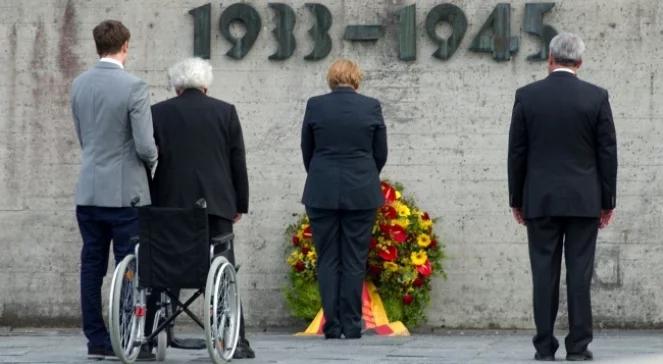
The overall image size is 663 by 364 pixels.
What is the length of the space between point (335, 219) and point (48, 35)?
2671 millimetres

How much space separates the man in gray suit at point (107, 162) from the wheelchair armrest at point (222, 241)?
42 centimetres

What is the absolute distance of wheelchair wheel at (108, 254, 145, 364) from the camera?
24.9 ft

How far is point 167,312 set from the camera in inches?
322

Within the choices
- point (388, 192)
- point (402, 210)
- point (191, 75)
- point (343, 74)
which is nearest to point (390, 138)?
point (388, 192)

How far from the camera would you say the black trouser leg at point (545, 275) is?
326 inches

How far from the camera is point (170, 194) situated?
27.7ft

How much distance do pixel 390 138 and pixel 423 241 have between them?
0.78 metres

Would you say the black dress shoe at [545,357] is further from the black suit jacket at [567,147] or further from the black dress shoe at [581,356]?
the black suit jacket at [567,147]

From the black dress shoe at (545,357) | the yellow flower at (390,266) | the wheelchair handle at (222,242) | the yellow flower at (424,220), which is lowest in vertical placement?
the black dress shoe at (545,357)

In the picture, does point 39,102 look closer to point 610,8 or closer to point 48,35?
point 48,35

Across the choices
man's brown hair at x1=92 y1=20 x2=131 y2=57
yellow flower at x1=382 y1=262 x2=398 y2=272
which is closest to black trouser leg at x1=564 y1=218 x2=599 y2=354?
man's brown hair at x1=92 y1=20 x2=131 y2=57

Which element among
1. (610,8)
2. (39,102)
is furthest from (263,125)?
(610,8)

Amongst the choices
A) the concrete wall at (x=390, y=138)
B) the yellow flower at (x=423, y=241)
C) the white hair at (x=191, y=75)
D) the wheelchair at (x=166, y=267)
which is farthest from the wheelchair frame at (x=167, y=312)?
the concrete wall at (x=390, y=138)

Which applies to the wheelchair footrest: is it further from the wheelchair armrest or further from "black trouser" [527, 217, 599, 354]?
"black trouser" [527, 217, 599, 354]
